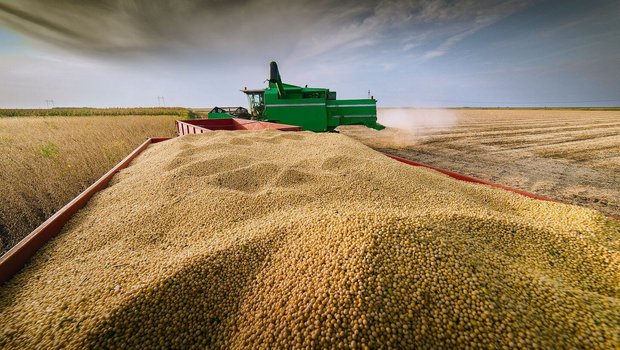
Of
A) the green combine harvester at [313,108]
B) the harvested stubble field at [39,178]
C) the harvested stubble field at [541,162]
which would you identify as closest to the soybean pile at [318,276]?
the harvested stubble field at [39,178]

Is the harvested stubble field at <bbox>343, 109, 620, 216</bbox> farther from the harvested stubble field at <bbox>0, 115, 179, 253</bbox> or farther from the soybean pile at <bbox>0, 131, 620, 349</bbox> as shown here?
the harvested stubble field at <bbox>0, 115, 179, 253</bbox>

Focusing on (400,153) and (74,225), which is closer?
(74,225)

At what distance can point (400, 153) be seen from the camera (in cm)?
672

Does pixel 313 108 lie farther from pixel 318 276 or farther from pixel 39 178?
pixel 318 276

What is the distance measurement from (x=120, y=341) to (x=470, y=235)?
171 cm

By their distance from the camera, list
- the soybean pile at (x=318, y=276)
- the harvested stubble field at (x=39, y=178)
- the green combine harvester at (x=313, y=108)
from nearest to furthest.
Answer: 1. the soybean pile at (x=318, y=276)
2. the harvested stubble field at (x=39, y=178)
3. the green combine harvester at (x=313, y=108)

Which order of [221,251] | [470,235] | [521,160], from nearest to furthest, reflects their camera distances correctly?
[221,251] < [470,235] < [521,160]

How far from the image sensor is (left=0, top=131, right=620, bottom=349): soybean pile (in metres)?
0.93

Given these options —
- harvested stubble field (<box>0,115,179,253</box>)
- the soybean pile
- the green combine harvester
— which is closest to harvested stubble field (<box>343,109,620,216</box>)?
the green combine harvester

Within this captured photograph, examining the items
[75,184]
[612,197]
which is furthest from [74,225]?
[612,197]

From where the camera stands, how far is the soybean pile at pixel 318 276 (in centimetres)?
93

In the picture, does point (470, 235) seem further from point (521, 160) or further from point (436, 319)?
point (521, 160)

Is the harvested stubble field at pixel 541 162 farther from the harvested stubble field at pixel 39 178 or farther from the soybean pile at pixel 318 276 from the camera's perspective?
the harvested stubble field at pixel 39 178

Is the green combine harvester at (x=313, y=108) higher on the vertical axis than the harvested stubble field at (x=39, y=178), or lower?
higher
